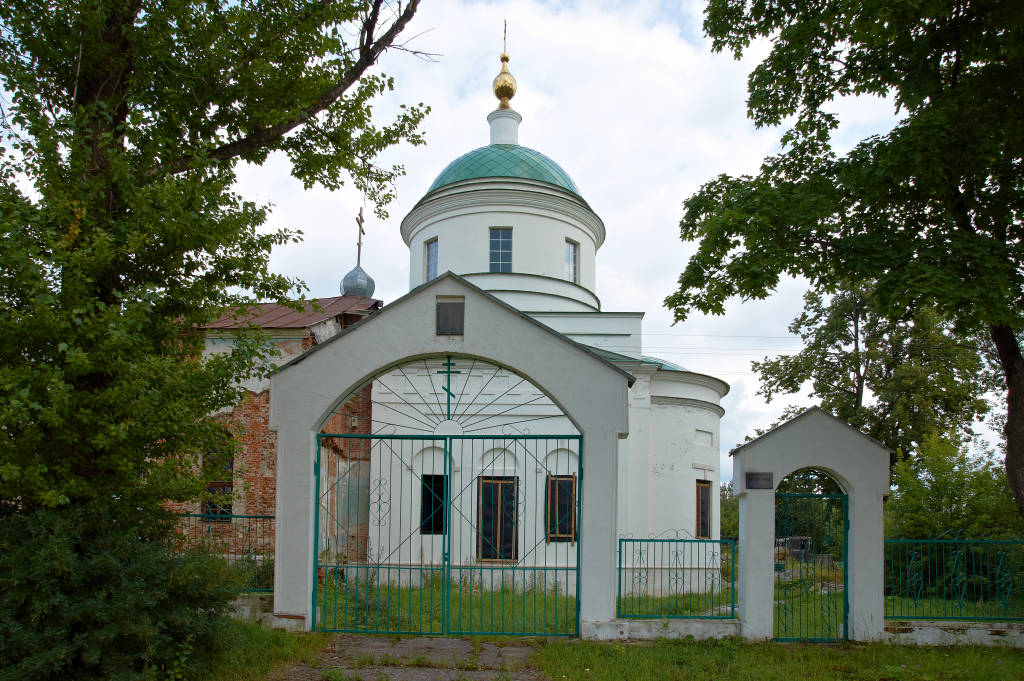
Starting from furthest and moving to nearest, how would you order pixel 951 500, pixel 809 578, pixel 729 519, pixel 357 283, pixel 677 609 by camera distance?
pixel 729 519
pixel 357 283
pixel 951 500
pixel 677 609
pixel 809 578

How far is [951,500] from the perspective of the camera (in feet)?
44.2

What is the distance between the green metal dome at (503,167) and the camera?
765 inches

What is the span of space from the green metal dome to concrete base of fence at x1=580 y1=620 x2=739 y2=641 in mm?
12846

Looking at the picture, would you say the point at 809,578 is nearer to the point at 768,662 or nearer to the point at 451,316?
the point at 768,662

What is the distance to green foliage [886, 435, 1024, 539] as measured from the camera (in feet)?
41.9

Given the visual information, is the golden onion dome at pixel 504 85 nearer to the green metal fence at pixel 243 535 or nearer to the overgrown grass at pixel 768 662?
the green metal fence at pixel 243 535

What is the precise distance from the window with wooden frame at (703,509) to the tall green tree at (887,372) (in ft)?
26.1

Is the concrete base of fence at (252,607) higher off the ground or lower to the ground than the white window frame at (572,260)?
lower

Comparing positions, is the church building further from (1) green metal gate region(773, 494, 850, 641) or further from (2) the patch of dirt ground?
(1) green metal gate region(773, 494, 850, 641)

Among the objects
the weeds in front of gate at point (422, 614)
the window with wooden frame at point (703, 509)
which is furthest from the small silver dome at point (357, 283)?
the weeds in front of gate at point (422, 614)

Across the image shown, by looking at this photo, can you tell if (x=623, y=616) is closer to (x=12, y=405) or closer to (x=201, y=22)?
(x=12, y=405)

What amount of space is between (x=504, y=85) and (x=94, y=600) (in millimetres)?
18351

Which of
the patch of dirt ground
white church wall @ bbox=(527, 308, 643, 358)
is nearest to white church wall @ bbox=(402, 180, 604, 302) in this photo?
white church wall @ bbox=(527, 308, 643, 358)

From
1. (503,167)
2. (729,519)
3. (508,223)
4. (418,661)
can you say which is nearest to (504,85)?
(503,167)
